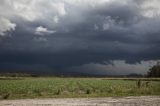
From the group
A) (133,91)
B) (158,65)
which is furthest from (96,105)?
(158,65)

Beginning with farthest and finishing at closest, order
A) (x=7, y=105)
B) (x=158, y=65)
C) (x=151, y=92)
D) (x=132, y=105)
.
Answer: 1. (x=158, y=65)
2. (x=151, y=92)
3. (x=7, y=105)
4. (x=132, y=105)

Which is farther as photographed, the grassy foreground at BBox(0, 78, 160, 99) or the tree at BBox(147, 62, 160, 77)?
the tree at BBox(147, 62, 160, 77)

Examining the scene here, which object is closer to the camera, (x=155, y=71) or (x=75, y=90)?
(x=75, y=90)

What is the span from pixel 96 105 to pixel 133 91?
17.0 metres

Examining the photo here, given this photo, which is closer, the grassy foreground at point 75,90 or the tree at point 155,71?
the grassy foreground at point 75,90

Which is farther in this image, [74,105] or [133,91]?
[133,91]

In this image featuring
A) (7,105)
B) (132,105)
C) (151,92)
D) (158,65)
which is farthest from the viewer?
(158,65)

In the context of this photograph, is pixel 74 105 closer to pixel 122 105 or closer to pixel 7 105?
pixel 122 105

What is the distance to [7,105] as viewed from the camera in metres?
27.9

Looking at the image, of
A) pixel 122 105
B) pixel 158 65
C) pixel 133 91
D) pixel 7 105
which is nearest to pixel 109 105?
pixel 122 105

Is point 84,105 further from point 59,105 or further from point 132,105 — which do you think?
point 132,105

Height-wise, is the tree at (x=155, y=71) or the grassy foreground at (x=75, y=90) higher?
the tree at (x=155, y=71)

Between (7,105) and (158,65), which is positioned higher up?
(158,65)

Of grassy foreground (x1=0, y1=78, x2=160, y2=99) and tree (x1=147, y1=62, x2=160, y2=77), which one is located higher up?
tree (x1=147, y1=62, x2=160, y2=77)
